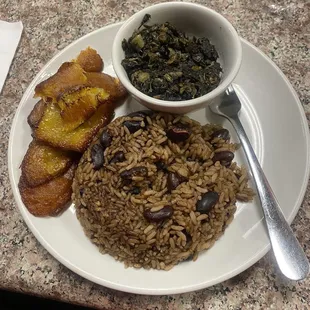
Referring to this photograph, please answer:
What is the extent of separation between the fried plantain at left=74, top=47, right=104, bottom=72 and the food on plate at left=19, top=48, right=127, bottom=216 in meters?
0.07

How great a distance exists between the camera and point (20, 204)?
1056 millimetres

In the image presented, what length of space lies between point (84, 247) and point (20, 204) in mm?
188

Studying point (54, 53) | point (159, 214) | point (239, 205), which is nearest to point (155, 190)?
point (159, 214)

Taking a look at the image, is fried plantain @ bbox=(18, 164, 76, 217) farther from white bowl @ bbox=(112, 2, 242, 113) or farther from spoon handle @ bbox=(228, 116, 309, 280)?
spoon handle @ bbox=(228, 116, 309, 280)

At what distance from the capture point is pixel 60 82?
1.10 m

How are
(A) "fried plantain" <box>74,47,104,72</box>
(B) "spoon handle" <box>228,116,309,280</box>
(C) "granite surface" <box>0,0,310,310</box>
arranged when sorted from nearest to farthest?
(B) "spoon handle" <box>228,116,309,280</box>
(C) "granite surface" <box>0,0,310,310</box>
(A) "fried plantain" <box>74,47,104,72</box>

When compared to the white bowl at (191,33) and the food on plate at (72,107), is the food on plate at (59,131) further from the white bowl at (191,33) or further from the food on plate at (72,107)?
the white bowl at (191,33)

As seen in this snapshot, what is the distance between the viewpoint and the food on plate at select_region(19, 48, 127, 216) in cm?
106

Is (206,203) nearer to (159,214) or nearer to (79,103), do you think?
(159,214)

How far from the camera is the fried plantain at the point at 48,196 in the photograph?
3.44 feet

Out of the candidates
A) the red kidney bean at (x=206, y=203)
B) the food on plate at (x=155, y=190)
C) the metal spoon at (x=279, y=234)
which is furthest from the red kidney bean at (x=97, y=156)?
the metal spoon at (x=279, y=234)

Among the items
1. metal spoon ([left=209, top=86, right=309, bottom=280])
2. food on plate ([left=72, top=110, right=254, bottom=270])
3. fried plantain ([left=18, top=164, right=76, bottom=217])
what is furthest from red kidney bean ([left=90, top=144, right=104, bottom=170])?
metal spoon ([left=209, top=86, right=309, bottom=280])

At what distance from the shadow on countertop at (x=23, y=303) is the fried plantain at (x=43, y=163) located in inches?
22.6

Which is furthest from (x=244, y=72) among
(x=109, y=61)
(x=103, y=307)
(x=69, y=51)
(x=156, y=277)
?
(x=103, y=307)
